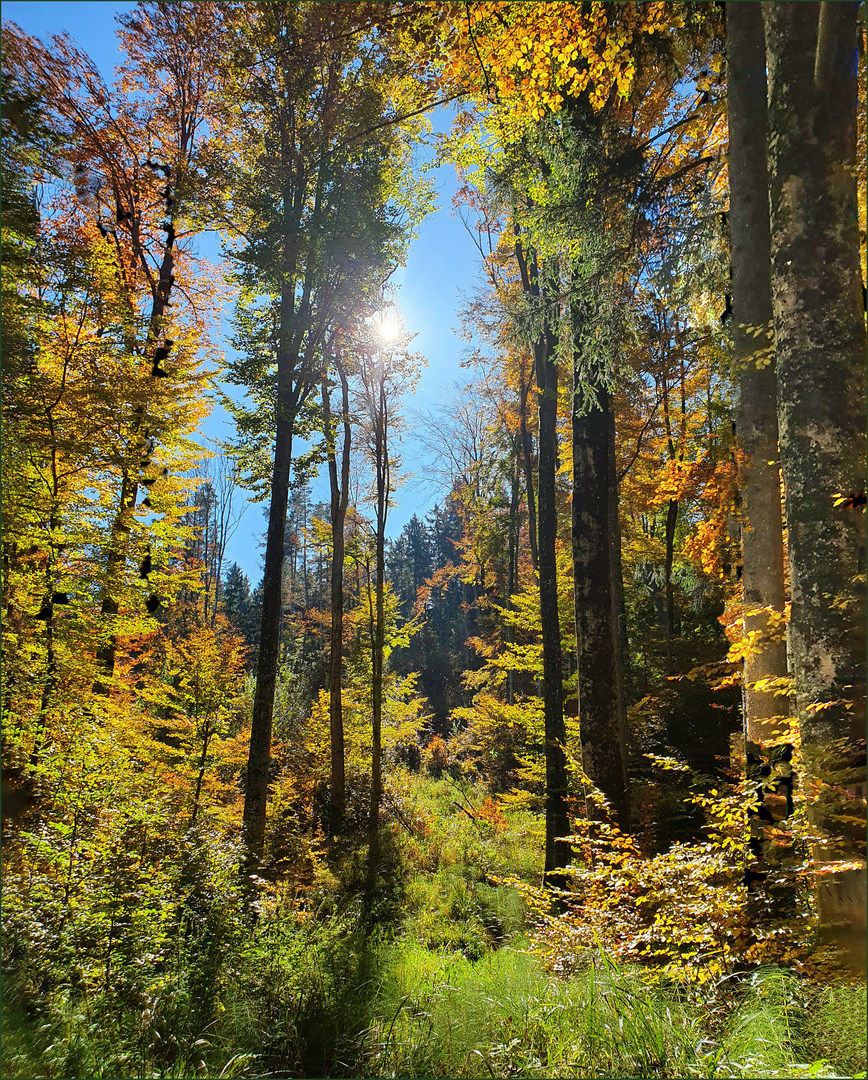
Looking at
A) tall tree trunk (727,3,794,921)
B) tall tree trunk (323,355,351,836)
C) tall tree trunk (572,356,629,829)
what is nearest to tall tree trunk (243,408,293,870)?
tall tree trunk (323,355,351,836)

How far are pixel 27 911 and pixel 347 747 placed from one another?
1060cm

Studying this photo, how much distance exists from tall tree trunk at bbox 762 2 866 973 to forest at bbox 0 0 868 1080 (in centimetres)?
2

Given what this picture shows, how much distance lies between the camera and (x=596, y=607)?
5.64m

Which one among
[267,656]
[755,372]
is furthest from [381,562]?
[755,372]

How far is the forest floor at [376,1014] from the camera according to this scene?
2.23 metres

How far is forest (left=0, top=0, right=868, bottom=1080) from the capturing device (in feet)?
9.44

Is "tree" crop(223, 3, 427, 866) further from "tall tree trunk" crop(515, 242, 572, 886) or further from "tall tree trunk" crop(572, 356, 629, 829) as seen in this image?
"tall tree trunk" crop(572, 356, 629, 829)

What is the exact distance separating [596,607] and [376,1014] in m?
3.80

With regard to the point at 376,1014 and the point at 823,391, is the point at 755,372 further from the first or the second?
the point at 376,1014

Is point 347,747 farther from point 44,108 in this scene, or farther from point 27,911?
point 44,108

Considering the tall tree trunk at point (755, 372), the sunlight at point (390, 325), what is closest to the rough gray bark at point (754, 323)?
the tall tree trunk at point (755, 372)

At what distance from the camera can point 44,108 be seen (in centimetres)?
433

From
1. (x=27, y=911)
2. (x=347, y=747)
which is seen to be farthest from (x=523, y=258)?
(x=347, y=747)

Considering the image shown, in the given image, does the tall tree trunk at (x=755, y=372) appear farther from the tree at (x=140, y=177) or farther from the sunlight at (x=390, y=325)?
the sunlight at (x=390, y=325)
